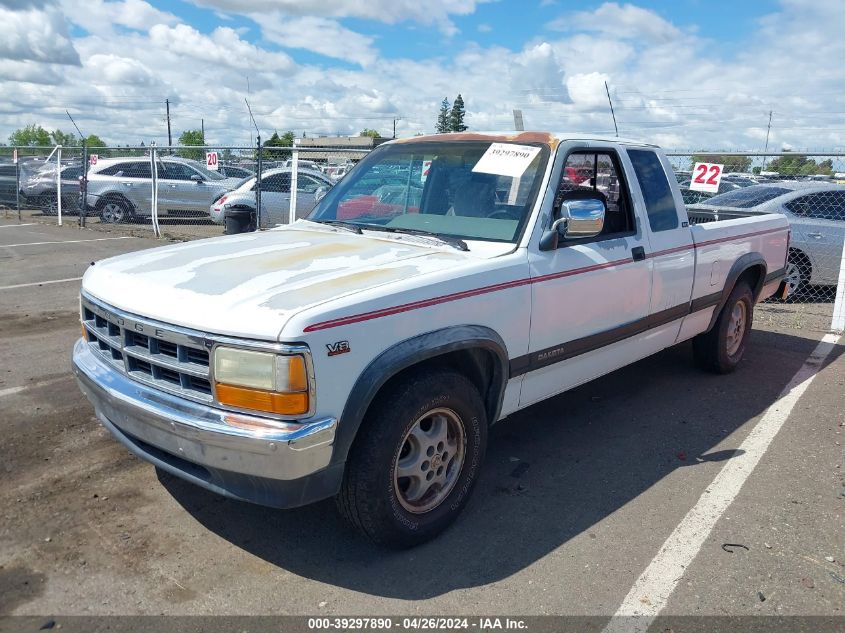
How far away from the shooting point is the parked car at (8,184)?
19980 millimetres

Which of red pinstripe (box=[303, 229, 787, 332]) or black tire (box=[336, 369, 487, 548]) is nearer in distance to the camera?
red pinstripe (box=[303, 229, 787, 332])

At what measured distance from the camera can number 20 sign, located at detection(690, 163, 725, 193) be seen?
356 inches

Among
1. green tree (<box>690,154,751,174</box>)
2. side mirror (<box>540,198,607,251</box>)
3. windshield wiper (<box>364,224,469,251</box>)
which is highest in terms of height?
green tree (<box>690,154,751,174</box>)

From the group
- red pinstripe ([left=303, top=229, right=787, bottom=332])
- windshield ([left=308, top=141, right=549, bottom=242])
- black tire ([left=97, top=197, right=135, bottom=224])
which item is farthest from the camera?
black tire ([left=97, top=197, right=135, bottom=224])

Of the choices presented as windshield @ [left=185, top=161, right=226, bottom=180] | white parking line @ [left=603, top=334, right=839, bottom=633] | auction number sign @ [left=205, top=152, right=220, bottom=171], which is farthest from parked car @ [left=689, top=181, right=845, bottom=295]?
windshield @ [left=185, top=161, right=226, bottom=180]

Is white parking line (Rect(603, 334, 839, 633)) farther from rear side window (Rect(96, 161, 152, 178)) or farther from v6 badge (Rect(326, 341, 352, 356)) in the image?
rear side window (Rect(96, 161, 152, 178))

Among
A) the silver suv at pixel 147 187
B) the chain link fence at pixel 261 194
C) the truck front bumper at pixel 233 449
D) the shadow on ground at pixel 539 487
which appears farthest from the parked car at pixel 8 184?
the truck front bumper at pixel 233 449

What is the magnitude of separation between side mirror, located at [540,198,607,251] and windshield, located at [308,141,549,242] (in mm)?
169

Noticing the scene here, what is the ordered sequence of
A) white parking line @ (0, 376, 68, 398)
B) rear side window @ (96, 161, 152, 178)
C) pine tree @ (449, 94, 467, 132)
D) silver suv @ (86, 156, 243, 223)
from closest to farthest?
white parking line @ (0, 376, 68, 398), silver suv @ (86, 156, 243, 223), rear side window @ (96, 161, 152, 178), pine tree @ (449, 94, 467, 132)

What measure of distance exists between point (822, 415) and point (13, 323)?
768 cm

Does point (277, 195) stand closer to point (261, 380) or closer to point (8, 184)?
point (8, 184)

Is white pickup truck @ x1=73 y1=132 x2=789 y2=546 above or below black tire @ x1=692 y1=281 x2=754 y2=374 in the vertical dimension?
above

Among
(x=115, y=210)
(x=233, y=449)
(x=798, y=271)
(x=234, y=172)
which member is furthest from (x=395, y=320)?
(x=234, y=172)

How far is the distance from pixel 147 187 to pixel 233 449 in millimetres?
15437
